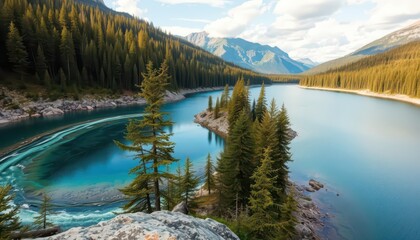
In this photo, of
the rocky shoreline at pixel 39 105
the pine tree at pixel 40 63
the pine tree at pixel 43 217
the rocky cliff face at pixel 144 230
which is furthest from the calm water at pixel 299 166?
the pine tree at pixel 40 63

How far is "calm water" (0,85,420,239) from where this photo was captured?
26609 mm

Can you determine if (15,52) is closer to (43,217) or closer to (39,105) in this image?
(39,105)

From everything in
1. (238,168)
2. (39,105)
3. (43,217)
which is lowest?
(43,217)

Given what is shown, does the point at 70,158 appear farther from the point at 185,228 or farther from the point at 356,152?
the point at 356,152

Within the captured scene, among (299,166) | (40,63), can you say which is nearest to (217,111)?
(299,166)

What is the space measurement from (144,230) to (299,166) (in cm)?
3969

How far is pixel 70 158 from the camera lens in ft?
135

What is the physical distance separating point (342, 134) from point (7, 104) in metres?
82.9

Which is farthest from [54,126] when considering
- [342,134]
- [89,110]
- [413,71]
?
[413,71]

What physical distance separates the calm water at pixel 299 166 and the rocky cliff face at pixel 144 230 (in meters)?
20.1

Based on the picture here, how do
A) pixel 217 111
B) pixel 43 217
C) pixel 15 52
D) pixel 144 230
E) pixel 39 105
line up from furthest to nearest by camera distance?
pixel 15 52 < pixel 217 111 < pixel 39 105 < pixel 43 217 < pixel 144 230

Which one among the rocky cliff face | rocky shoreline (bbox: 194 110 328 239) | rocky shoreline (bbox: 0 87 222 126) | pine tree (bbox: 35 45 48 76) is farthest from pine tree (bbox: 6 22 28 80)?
the rocky cliff face

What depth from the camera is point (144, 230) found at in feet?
19.3

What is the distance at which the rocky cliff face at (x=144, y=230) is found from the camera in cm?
582
